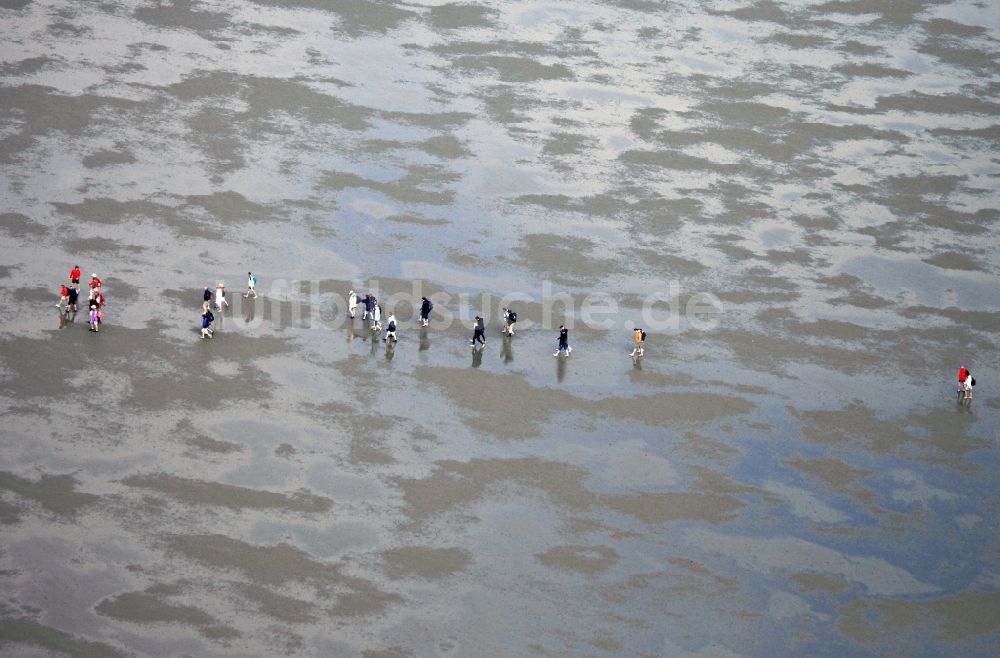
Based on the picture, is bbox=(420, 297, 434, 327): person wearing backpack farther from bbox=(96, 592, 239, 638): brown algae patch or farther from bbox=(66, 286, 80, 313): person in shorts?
bbox=(96, 592, 239, 638): brown algae patch

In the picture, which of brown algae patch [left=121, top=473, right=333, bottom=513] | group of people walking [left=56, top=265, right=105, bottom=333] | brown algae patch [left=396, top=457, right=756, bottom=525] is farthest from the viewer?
group of people walking [left=56, top=265, right=105, bottom=333]

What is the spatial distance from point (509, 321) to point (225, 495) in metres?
11.7

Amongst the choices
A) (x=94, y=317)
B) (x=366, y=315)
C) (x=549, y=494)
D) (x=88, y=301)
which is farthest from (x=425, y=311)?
(x=88, y=301)

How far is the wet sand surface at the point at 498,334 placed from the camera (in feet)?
108

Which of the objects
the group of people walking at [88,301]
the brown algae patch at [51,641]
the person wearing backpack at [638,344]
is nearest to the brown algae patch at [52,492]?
the brown algae patch at [51,641]

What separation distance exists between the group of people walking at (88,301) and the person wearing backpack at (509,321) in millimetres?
11705

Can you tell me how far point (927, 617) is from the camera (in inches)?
1319

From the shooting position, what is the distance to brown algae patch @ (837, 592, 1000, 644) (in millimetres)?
32938

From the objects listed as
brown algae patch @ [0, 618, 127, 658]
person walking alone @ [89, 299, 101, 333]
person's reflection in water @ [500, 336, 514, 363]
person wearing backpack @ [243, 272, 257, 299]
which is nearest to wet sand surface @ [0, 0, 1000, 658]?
brown algae patch @ [0, 618, 127, 658]

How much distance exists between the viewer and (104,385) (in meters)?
39.4

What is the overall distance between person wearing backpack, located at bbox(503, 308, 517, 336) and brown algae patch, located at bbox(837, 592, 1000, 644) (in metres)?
14.3

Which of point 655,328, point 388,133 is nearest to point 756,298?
point 655,328

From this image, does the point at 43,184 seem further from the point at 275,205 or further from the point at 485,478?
the point at 485,478

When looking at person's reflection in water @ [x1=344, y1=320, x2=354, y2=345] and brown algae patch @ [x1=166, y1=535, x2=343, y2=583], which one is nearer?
brown algae patch @ [x1=166, y1=535, x2=343, y2=583]
